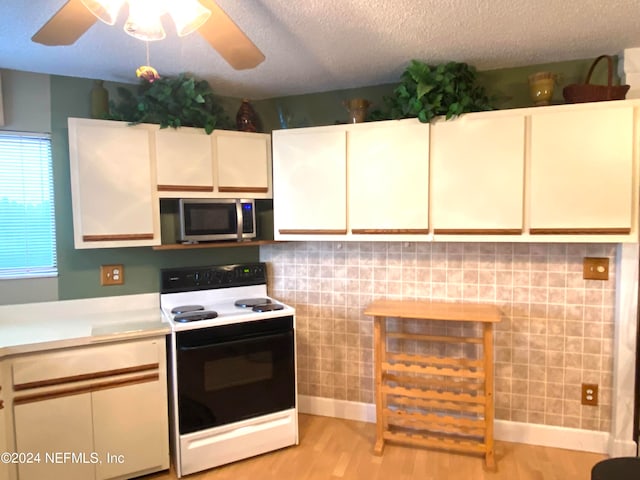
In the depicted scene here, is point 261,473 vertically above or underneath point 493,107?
underneath

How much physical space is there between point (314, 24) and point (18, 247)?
206cm

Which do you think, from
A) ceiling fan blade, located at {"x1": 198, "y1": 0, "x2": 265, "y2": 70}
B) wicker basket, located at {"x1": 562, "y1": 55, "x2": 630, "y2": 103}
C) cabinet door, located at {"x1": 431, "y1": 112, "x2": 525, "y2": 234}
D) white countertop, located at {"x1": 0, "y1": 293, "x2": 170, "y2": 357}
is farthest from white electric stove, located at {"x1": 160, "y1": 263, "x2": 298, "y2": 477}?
wicker basket, located at {"x1": 562, "y1": 55, "x2": 630, "y2": 103}

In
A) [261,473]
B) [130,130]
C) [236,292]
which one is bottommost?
[261,473]

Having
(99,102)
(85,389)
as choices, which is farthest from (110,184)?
(85,389)

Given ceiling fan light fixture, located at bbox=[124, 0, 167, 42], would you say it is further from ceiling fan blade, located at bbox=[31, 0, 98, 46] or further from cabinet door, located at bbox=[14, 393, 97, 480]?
cabinet door, located at bbox=[14, 393, 97, 480]

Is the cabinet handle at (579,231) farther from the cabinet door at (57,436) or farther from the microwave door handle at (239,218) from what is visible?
the cabinet door at (57,436)

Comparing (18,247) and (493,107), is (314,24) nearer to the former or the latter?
(493,107)

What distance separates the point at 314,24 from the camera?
5.90ft

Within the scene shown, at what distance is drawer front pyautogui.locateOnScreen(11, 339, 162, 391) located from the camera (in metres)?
1.88

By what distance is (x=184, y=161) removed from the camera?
236 centimetres

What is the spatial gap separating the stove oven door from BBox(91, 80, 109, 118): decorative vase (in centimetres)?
138

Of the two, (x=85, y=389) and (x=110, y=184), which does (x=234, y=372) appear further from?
(x=110, y=184)

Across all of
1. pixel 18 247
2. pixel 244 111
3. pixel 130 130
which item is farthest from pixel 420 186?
pixel 18 247

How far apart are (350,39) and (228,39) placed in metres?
0.84
